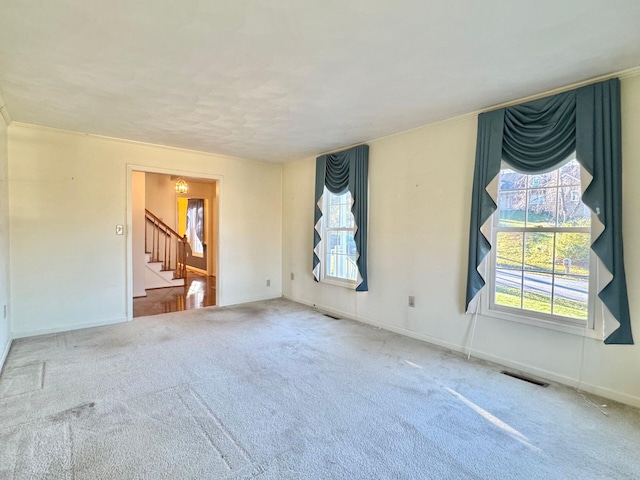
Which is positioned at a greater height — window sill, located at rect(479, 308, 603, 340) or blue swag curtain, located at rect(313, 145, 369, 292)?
blue swag curtain, located at rect(313, 145, 369, 292)

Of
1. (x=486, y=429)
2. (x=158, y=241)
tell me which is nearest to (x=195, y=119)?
(x=486, y=429)

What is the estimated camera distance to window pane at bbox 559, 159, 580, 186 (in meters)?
2.70

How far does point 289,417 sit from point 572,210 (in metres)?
2.86

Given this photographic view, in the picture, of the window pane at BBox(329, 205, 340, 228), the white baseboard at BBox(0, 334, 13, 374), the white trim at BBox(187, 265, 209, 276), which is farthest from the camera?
the white trim at BBox(187, 265, 209, 276)

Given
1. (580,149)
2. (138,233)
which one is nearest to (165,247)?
(138,233)

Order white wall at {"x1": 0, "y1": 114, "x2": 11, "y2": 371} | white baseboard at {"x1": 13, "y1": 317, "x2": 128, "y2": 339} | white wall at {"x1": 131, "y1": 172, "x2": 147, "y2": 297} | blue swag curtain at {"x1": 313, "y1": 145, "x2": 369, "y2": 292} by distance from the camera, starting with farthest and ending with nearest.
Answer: white wall at {"x1": 131, "y1": 172, "x2": 147, "y2": 297}, blue swag curtain at {"x1": 313, "y1": 145, "x2": 369, "y2": 292}, white baseboard at {"x1": 13, "y1": 317, "x2": 128, "y2": 339}, white wall at {"x1": 0, "y1": 114, "x2": 11, "y2": 371}

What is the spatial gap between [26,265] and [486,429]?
4.98 meters

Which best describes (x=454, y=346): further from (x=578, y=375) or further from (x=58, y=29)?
(x=58, y=29)

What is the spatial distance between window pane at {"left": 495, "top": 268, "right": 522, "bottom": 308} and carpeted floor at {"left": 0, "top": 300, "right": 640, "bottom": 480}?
2.18 ft

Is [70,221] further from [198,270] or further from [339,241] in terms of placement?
[198,270]

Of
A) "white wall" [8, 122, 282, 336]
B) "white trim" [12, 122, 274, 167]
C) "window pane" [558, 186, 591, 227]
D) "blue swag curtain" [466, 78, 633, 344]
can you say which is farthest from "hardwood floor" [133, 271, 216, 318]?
"window pane" [558, 186, 591, 227]

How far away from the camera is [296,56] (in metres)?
2.22

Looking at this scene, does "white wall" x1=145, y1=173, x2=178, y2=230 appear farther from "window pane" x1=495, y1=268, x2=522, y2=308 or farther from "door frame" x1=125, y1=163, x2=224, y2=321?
"window pane" x1=495, y1=268, x2=522, y2=308

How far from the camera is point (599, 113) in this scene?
2480 mm
